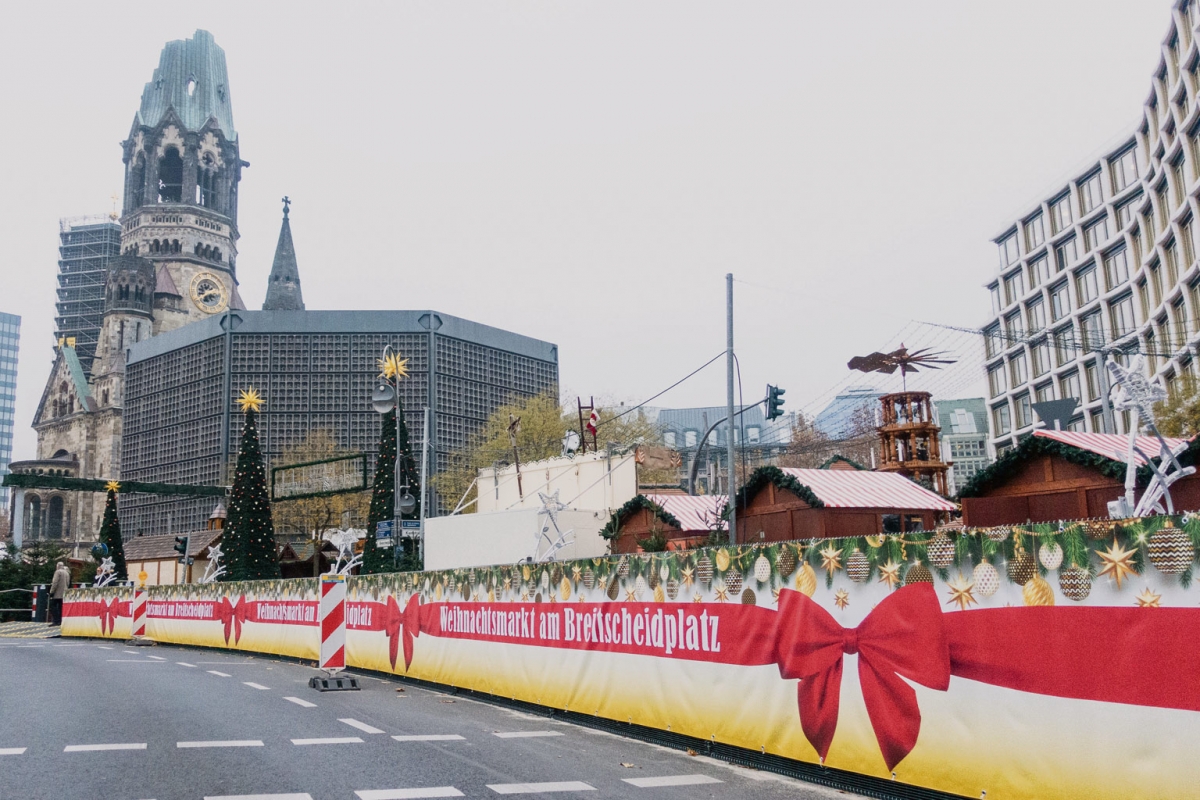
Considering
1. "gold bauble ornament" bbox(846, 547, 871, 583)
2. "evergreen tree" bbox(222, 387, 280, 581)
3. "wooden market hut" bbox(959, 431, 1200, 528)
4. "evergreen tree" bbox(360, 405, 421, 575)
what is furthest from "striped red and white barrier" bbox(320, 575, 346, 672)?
"evergreen tree" bbox(222, 387, 280, 581)

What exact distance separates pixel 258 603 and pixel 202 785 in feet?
49.6

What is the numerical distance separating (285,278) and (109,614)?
2891 inches

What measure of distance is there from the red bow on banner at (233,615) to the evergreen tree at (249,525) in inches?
714

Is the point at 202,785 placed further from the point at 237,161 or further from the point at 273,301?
the point at 237,161

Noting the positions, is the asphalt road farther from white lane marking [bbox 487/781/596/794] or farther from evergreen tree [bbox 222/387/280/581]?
evergreen tree [bbox 222/387/280/581]

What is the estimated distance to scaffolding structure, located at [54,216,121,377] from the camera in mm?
120438

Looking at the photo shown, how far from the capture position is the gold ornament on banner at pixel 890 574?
7.59 m

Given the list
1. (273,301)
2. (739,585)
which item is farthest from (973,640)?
(273,301)

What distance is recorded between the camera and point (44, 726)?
10.4 meters

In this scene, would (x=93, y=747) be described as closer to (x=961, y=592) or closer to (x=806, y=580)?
(x=806, y=580)

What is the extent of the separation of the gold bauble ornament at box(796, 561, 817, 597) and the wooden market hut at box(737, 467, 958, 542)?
672 inches

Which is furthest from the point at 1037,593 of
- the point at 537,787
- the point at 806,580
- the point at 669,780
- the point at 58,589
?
the point at 58,589

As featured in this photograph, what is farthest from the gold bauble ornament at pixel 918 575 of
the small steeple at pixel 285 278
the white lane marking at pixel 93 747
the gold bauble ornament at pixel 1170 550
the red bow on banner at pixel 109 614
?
the small steeple at pixel 285 278

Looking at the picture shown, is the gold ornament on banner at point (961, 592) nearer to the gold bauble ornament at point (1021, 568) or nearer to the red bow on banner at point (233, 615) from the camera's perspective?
the gold bauble ornament at point (1021, 568)
